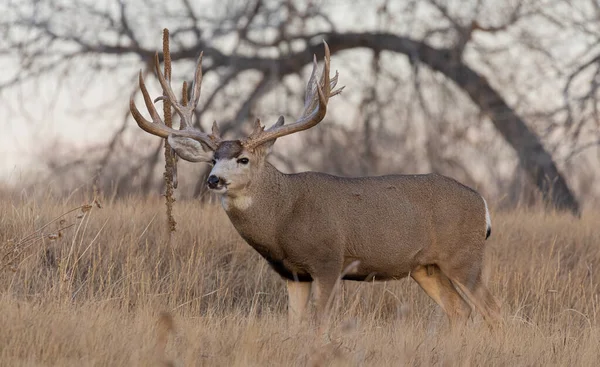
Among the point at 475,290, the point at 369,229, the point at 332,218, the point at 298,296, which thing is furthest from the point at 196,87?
the point at 475,290

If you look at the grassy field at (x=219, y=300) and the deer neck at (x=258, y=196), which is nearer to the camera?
the grassy field at (x=219, y=300)

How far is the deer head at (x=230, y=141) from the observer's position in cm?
745

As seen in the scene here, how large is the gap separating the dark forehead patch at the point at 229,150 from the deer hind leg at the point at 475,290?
1.90m

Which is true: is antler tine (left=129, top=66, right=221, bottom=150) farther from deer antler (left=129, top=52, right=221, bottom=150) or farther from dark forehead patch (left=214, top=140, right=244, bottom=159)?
dark forehead patch (left=214, top=140, right=244, bottom=159)

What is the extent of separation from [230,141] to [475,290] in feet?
7.50

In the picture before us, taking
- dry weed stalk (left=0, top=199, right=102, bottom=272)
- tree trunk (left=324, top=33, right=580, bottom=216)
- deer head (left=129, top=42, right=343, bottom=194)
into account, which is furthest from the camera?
tree trunk (left=324, top=33, right=580, bottom=216)

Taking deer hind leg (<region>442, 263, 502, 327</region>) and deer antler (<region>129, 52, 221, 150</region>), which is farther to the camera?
deer hind leg (<region>442, 263, 502, 327</region>)

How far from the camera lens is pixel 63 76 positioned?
49.6 ft

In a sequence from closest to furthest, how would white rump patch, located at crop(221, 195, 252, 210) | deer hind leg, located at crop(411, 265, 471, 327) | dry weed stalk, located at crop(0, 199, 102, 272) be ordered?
dry weed stalk, located at crop(0, 199, 102, 272)
white rump patch, located at crop(221, 195, 252, 210)
deer hind leg, located at crop(411, 265, 471, 327)

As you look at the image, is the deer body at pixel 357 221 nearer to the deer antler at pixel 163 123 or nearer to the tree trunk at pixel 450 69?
the deer antler at pixel 163 123

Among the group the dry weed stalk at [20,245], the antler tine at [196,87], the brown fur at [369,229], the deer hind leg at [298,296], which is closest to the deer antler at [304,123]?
the brown fur at [369,229]

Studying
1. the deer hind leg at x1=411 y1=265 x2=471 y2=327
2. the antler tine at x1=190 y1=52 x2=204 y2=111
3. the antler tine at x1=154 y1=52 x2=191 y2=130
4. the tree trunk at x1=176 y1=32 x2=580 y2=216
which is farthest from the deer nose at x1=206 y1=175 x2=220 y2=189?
the tree trunk at x1=176 y1=32 x2=580 y2=216

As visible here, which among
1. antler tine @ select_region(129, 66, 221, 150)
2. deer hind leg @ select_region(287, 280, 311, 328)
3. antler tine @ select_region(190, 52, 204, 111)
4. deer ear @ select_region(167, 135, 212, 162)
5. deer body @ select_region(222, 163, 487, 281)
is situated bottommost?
deer hind leg @ select_region(287, 280, 311, 328)

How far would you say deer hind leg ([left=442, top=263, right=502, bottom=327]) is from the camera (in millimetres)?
8033
